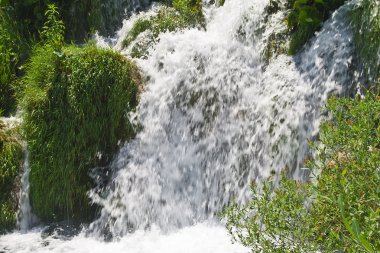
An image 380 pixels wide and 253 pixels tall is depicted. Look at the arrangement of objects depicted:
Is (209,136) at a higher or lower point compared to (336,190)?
lower

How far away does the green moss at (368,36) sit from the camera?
4855 mm

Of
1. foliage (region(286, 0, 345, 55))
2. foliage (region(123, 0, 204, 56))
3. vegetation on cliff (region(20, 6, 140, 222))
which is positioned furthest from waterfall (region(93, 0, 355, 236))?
foliage (region(123, 0, 204, 56))

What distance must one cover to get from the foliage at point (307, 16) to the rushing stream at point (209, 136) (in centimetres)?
16

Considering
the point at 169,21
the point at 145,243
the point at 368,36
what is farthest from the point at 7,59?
the point at 368,36

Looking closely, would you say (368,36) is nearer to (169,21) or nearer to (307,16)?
(307,16)

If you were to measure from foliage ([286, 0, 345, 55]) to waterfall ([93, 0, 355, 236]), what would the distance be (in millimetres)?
155

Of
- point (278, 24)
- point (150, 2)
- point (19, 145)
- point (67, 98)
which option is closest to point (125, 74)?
point (67, 98)

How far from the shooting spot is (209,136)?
236 inches

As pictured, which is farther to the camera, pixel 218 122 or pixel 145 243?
pixel 218 122

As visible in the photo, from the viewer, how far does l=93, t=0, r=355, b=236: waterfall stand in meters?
5.32

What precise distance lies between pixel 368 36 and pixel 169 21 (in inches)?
153

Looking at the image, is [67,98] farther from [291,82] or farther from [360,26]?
[360,26]

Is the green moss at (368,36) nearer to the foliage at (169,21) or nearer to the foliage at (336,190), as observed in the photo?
the foliage at (336,190)

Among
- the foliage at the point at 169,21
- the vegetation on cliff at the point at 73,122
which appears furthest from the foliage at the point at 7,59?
the foliage at the point at 169,21
